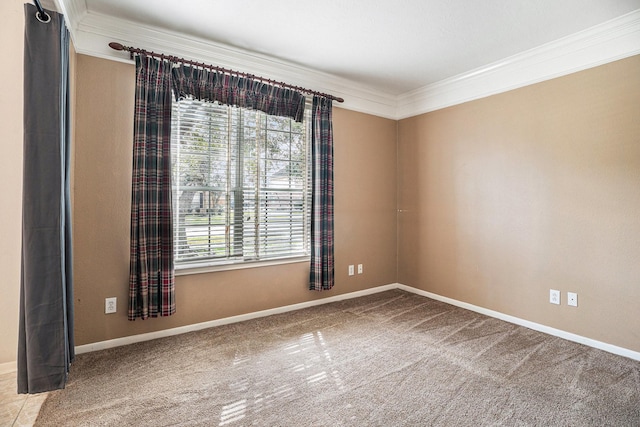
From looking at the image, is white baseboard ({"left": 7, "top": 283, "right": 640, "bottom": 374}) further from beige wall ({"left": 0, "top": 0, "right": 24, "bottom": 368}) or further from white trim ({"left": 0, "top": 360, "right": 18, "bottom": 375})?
beige wall ({"left": 0, "top": 0, "right": 24, "bottom": 368})

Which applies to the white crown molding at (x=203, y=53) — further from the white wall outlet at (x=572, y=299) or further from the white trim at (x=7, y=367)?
the white wall outlet at (x=572, y=299)

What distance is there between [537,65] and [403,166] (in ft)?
5.94

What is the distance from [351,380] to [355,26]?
271 centimetres

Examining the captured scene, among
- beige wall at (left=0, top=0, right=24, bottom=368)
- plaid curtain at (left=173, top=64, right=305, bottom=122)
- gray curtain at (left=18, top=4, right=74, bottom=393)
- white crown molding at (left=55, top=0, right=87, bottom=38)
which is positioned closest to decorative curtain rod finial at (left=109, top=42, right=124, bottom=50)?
white crown molding at (left=55, top=0, right=87, bottom=38)

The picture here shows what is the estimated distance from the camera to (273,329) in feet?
10.1

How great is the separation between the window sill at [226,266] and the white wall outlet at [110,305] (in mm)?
500

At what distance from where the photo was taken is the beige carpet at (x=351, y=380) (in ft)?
6.01

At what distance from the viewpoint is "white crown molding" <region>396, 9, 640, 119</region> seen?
256 cm

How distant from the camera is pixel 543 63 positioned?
3.02m

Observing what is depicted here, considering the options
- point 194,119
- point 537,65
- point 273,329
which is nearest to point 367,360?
point 273,329

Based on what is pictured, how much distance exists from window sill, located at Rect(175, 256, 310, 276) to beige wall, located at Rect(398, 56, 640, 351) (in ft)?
5.78

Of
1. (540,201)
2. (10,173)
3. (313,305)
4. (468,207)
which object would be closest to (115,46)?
(10,173)

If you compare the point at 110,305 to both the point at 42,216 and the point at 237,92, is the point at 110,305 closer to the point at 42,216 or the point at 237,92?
the point at 42,216

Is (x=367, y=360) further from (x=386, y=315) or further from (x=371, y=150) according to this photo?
(x=371, y=150)
